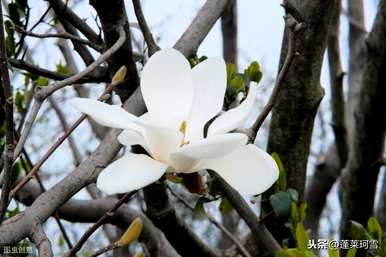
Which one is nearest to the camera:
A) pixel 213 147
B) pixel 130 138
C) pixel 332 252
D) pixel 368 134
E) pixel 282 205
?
pixel 213 147

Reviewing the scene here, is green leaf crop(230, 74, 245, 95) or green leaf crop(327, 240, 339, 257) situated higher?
green leaf crop(230, 74, 245, 95)

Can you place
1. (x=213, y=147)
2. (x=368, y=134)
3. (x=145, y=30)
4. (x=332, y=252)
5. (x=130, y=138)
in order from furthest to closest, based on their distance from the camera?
(x=368, y=134), (x=145, y=30), (x=332, y=252), (x=130, y=138), (x=213, y=147)

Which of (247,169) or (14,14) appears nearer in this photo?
(247,169)

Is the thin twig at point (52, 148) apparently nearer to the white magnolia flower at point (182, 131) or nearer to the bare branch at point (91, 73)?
the white magnolia flower at point (182, 131)

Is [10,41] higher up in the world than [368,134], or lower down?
higher up

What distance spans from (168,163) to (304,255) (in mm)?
248

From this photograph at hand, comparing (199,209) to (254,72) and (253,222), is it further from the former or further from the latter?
(254,72)

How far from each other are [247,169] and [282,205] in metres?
0.41

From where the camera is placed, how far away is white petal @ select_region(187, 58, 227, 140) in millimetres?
642

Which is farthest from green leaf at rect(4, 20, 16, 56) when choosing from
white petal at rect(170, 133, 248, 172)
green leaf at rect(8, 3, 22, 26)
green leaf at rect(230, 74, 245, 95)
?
white petal at rect(170, 133, 248, 172)

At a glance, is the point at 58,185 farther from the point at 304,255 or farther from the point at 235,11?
the point at 235,11

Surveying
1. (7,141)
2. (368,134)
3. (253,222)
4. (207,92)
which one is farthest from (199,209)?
(368,134)

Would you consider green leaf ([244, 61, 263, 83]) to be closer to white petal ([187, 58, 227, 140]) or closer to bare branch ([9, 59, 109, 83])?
bare branch ([9, 59, 109, 83])

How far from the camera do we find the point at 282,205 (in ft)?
3.20
